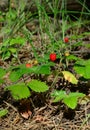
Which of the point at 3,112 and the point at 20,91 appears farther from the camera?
the point at 3,112

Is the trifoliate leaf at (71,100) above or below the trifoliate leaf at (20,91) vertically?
below

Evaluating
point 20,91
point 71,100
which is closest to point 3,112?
point 20,91

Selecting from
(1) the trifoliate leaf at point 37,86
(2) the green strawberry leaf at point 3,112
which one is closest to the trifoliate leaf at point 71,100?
(1) the trifoliate leaf at point 37,86

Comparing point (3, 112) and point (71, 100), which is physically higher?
point (71, 100)

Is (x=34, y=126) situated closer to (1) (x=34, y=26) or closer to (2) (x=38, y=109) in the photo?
(2) (x=38, y=109)

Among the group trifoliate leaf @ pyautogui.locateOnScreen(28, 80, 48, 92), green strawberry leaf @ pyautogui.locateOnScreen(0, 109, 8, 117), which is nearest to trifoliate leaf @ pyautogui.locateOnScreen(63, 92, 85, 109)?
trifoliate leaf @ pyautogui.locateOnScreen(28, 80, 48, 92)

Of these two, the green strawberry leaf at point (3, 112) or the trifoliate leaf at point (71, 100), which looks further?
the green strawberry leaf at point (3, 112)

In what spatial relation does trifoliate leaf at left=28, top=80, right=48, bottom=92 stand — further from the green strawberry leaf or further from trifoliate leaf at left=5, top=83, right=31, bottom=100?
the green strawberry leaf

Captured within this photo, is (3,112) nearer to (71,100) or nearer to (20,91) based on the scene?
(20,91)


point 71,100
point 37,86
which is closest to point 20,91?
point 37,86

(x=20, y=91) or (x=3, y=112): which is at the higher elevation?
Answer: (x=20, y=91)

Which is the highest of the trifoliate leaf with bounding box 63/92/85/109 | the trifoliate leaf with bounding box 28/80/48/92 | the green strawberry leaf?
the trifoliate leaf with bounding box 28/80/48/92

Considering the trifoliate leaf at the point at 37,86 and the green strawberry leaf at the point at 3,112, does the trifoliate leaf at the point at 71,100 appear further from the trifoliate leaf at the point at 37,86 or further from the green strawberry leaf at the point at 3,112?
the green strawberry leaf at the point at 3,112

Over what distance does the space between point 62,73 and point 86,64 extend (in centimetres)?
15
